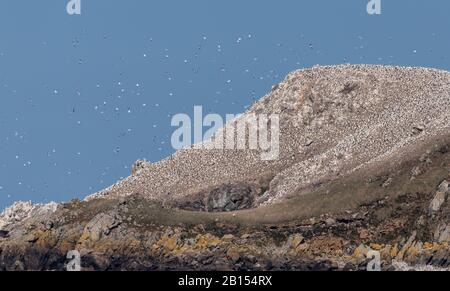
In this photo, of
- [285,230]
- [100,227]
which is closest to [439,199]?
[285,230]

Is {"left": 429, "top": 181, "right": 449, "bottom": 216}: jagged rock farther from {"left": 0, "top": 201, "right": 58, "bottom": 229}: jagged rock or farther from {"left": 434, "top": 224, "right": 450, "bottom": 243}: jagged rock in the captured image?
{"left": 0, "top": 201, "right": 58, "bottom": 229}: jagged rock

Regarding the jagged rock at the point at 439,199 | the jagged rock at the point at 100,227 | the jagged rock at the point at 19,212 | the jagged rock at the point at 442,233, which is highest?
the jagged rock at the point at 19,212

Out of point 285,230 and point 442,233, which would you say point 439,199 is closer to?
point 442,233

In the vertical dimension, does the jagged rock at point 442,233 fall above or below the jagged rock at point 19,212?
below

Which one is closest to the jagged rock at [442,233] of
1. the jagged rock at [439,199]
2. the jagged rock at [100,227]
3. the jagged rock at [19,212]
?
A: the jagged rock at [439,199]

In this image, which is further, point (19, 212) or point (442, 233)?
point (19, 212)

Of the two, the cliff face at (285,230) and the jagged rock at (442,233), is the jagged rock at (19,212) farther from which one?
the jagged rock at (442,233)

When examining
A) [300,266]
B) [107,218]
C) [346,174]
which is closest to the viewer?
[300,266]

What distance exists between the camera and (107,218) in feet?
498

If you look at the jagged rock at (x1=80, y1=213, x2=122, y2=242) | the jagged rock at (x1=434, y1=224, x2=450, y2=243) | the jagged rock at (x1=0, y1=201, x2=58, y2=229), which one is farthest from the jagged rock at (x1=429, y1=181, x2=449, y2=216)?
the jagged rock at (x1=0, y1=201, x2=58, y2=229)

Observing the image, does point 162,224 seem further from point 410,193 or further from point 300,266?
point 410,193

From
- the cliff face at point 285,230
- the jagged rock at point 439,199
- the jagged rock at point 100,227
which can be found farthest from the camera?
the jagged rock at point 100,227
